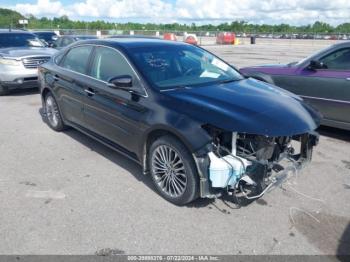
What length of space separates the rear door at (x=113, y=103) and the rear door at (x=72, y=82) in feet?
0.74

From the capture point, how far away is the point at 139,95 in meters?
3.94

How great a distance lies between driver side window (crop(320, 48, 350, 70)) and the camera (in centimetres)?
555

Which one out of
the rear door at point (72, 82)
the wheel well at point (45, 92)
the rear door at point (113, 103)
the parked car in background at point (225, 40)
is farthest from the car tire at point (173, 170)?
the parked car in background at point (225, 40)

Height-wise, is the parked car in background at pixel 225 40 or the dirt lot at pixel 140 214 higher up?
the parked car in background at pixel 225 40

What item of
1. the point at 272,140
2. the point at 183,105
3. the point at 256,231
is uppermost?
the point at 183,105

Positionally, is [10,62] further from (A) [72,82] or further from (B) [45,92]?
(A) [72,82]

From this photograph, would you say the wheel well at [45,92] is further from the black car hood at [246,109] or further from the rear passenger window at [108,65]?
the black car hood at [246,109]

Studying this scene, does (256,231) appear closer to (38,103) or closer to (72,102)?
(72,102)

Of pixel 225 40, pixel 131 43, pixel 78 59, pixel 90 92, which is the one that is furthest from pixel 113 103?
pixel 225 40

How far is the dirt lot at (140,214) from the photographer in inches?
123

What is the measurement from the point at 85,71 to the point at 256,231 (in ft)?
10.3

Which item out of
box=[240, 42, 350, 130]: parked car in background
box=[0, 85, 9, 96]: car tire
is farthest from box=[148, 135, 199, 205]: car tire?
box=[0, 85, 9, 96]: car tire

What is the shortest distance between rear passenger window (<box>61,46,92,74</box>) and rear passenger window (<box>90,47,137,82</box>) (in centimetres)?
27

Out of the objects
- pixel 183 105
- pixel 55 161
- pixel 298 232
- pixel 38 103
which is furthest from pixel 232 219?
pixel 38 103
